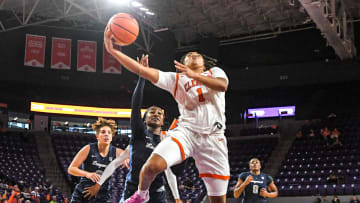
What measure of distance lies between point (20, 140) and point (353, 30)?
59.1 ft

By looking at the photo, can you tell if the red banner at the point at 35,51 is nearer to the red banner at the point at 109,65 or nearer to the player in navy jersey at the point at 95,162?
the red banner at the point at 109,65

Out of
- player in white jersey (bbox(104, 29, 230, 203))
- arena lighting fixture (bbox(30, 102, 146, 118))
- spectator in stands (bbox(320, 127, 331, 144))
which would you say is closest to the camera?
player in white jersey (bbox(104, 29, 230, 203))

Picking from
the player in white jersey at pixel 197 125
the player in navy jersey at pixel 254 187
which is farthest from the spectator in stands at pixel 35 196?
the player in white jersey at pixel 197 125

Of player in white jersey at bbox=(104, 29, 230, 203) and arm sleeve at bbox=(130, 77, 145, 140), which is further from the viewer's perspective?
arm sleeve at bbox=(130, 77, 145, 140)

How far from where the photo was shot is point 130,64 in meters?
3.90

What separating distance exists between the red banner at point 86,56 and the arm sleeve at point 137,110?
64.0 feet

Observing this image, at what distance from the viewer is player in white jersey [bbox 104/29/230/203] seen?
384cm

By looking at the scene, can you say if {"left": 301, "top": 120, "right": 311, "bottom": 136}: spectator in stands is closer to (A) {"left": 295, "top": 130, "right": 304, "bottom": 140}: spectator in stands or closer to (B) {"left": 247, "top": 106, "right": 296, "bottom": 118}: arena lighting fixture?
(A) {"left": 295, "top": 130, "right": 304, "bottom": 140}: spectator in stands

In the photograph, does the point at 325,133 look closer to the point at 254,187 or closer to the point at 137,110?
the point at 254,187

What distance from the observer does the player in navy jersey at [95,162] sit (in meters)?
5.41

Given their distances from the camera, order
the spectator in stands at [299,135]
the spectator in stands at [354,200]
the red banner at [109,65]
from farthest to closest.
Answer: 1. the red banner at [109,65]
2. the spectator in stands at [299,135]
3. the spectator in stands at [354,200]

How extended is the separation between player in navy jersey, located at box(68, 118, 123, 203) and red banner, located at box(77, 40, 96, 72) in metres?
18.5

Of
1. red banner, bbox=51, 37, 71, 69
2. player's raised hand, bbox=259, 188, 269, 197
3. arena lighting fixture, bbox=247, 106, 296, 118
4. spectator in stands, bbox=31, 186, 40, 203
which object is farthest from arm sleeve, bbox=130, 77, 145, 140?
arena lighting fixture, bbox=247, 106, 296, 118

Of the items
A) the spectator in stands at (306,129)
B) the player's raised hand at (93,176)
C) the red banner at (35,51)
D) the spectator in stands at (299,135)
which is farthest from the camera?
the red banner at (35,51)
